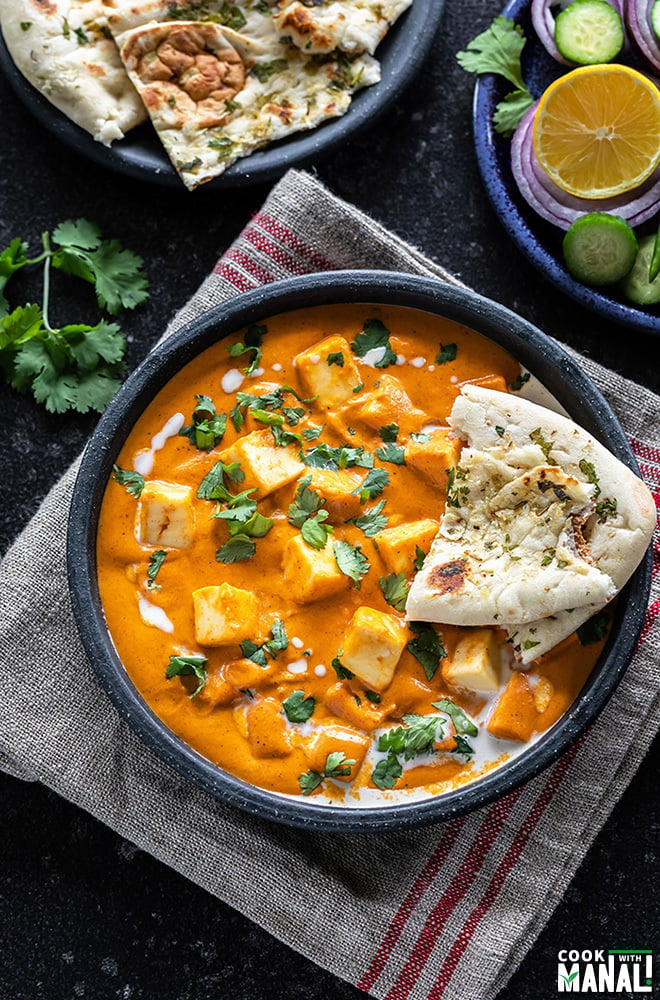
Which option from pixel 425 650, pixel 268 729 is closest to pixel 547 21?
pixel 425 650

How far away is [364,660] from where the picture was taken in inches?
155

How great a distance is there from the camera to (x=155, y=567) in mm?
4109

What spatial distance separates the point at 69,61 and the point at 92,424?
151 centimetres

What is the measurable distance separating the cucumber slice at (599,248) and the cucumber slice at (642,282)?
0.07 metres

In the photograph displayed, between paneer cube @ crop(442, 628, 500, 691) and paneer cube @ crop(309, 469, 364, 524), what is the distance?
1.99 ft

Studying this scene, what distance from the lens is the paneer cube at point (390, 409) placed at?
13.4 ft

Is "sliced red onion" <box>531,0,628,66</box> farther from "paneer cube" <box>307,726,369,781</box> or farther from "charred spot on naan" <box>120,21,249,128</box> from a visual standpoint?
"paneer cube" <box>307,726,369,781</box>

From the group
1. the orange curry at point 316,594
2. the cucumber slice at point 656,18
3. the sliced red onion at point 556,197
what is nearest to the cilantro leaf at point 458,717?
the orange curry at point 316,594

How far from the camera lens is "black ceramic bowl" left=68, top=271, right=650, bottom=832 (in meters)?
3.94

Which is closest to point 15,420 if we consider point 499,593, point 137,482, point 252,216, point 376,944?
point 137,482

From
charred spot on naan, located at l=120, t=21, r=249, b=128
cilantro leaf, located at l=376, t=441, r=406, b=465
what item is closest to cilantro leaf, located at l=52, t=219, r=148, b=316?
charred spot on naan, located at l=120, t=21, r=249, b=128

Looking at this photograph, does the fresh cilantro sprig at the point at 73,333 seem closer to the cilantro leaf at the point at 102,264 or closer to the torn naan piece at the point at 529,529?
the cilantro leaf at the point at 102,264

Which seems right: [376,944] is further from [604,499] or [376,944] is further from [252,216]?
[252,216]

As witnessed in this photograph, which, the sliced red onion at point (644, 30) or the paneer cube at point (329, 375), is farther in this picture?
the sliced red onion at point (644, 30)
